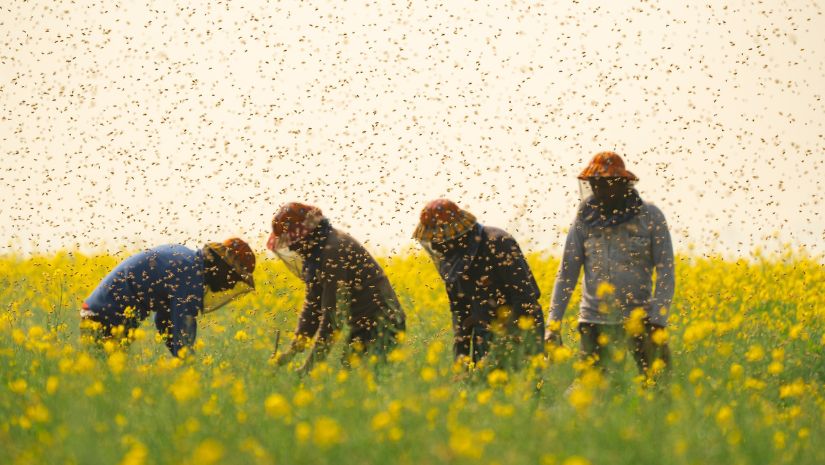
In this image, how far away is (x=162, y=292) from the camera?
18.2 ft

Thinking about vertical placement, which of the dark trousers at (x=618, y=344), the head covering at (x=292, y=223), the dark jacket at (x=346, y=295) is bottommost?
the dark trousers at (x=618, y=344)

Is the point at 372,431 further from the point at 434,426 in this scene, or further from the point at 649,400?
the point at 649,400

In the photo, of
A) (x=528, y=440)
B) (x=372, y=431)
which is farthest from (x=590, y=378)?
→ (x=372, y=431)

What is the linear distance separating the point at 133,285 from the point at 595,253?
2.69 metres

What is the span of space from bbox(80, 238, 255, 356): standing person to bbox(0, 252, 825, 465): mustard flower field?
0.65 feet

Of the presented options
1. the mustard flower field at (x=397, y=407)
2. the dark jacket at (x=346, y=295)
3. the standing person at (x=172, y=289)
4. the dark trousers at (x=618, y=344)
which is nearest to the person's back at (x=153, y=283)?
the standing person at (x=172, y=289)

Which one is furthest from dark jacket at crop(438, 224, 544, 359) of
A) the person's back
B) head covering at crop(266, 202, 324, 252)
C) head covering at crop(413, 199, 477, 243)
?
the person's back

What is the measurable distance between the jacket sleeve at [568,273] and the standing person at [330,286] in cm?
88

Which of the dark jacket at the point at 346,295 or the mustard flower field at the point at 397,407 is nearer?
the mustard flower field at the point at 397,407

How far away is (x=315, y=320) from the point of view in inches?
210

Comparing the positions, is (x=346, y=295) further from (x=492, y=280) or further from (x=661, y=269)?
(x=661, y=269)

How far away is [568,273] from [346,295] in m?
1.24

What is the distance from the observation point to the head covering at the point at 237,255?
5.28 m

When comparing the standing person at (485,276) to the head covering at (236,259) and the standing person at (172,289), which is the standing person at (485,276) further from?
the standing person at (172,289)
